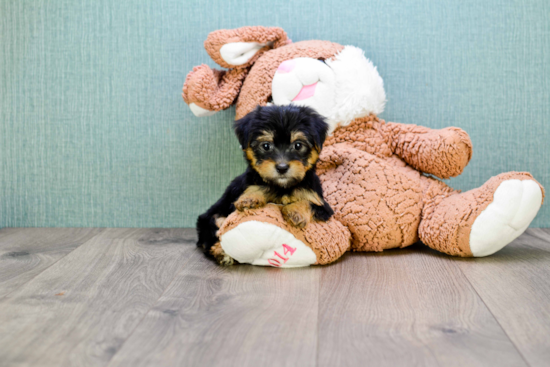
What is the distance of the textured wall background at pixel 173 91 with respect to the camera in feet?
8.47

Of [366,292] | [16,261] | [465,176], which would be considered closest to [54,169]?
[16,261]

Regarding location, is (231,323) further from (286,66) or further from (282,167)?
(286,66)

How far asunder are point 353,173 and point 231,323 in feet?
3.47

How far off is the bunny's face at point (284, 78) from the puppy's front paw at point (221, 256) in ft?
2.25

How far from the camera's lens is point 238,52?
7.44 ft

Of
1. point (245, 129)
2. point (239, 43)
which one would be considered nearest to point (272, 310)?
point (245, 129)

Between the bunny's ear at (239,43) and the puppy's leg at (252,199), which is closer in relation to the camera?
the puppy's leg at (252,199)

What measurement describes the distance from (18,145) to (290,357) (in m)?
2.31

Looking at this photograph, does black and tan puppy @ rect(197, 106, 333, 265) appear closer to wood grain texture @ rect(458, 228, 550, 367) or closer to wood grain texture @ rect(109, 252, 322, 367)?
wood grain texture @ rect(109, 252, 322, 367)

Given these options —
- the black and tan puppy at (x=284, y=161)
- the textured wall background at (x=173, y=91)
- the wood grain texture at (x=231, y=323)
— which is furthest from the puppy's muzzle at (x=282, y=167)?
the textured wall background at (x=173, y=91)

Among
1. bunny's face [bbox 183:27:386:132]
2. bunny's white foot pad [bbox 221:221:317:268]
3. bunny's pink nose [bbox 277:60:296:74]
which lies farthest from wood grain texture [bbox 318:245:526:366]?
bunny's pink nose [bbox 277:60:296:74]

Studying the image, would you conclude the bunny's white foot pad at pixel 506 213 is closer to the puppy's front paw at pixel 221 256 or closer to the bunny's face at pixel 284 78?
the bunny's face at pixel 284 78

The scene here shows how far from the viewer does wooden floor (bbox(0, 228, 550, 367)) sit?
115 centimetres

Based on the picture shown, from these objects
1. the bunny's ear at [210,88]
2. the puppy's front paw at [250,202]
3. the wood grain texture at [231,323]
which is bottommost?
the wood grain texture at [231,323]
